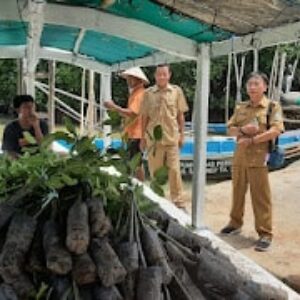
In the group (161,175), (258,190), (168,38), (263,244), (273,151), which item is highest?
(168,38)

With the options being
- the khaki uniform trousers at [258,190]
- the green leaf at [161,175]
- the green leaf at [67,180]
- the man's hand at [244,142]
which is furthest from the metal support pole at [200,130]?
the green leaf at [67,180]

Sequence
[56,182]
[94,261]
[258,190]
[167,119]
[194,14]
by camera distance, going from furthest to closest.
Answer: [167,119]
[258,190]
[194,14]
[56,182]
[94,261]

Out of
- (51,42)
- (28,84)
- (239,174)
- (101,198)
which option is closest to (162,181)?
(101,198)

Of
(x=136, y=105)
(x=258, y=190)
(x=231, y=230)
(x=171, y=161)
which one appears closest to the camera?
(x=258, y=190)

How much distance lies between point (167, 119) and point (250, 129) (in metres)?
1.27

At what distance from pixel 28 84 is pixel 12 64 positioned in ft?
58.6

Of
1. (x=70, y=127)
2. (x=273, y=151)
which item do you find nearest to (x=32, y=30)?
(x=273, y=151)

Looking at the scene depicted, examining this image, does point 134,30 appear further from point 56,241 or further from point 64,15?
point 56,241

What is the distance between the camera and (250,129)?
5.18 metres

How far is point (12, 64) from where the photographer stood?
23.3m

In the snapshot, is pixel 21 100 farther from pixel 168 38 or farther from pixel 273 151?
pixel 273 151

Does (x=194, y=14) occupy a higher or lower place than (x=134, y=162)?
higher

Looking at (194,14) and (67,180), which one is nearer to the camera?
(67,180)

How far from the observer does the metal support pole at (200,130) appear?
5016 millimetres
